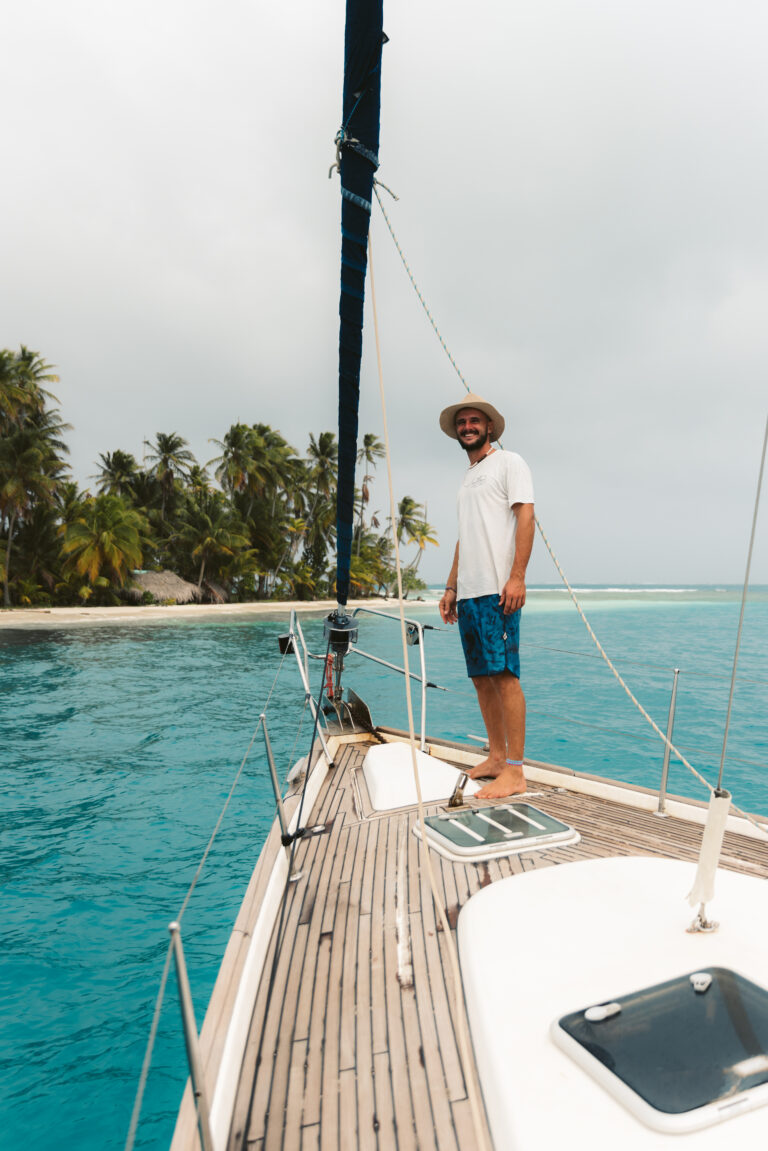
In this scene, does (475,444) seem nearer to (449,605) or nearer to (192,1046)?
(449,605)

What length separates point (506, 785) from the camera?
276 centimetres

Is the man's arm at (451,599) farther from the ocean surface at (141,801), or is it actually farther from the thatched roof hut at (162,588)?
the thatched roof hut at (162,588)

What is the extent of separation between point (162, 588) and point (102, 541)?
4.84 meters

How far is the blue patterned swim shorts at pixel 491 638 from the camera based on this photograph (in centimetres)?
259

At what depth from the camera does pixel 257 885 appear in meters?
1.99

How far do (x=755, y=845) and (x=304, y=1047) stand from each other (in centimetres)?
197

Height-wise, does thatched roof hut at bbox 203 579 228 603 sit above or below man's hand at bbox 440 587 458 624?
below

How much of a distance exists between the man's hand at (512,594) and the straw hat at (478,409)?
2.69 feet

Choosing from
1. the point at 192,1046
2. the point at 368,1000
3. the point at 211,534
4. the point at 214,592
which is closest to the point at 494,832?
the point at 368,1000

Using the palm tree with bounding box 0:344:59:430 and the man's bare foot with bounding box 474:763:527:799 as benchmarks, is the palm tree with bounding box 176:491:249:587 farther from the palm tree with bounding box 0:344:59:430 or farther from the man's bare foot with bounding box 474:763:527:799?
the man's bare foot with bounding box 474:763:527:799

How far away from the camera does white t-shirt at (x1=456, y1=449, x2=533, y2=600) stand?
262 centimetres

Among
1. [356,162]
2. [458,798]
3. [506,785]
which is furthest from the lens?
[506,785]

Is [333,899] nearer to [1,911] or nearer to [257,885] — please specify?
[257,885]

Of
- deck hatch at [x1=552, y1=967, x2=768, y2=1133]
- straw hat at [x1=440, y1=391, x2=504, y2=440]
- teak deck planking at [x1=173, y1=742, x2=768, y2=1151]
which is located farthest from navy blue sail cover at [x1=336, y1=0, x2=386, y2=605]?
deck hatch at [x1=552, y1=967, x2=768, y2=1133]
